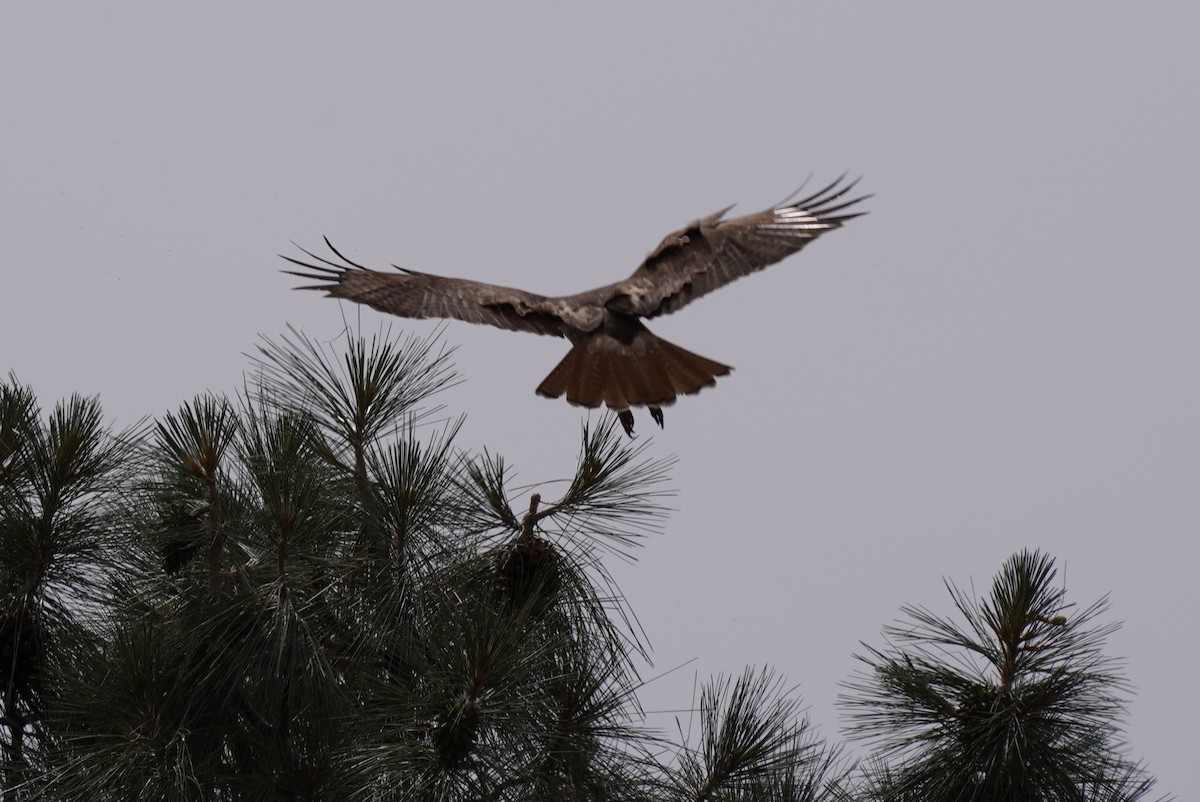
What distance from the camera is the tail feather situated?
7078 millimetres

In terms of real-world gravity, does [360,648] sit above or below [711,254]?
below

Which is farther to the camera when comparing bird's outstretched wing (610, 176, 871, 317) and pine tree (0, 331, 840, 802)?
bird's outstretched wing (610, 176, 871, 317)

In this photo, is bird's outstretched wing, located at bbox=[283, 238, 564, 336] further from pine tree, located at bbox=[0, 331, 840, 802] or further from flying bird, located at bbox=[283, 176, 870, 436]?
pine tree, located at bbox=[0, 331, 840, 802]

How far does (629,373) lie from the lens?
23.6 ft

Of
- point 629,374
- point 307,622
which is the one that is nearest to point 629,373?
point 629,374

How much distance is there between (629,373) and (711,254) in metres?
0.89

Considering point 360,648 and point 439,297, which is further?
point 439,297

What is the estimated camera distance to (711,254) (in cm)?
772

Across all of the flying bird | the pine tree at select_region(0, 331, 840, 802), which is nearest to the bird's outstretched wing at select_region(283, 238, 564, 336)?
the flying bird

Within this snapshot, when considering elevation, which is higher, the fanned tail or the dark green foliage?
the fanned tail

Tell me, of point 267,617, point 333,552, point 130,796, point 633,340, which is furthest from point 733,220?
point 130,796

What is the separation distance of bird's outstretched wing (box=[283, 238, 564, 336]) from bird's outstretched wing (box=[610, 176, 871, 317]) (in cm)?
50

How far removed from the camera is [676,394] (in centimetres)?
709

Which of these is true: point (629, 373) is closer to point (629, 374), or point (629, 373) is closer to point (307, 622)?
point (629, 374)
